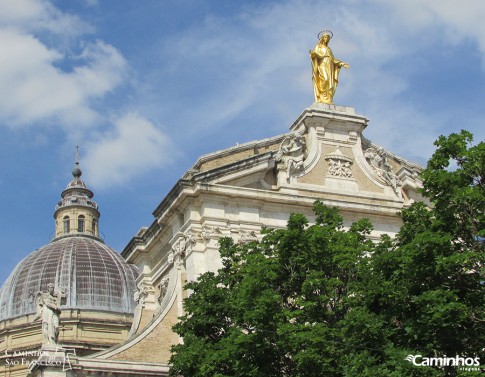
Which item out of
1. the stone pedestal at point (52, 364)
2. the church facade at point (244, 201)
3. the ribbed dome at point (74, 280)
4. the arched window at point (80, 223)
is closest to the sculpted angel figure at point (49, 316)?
the stone pedestal at point (52, 364)

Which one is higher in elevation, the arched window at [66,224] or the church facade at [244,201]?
the arched window at [66,224]

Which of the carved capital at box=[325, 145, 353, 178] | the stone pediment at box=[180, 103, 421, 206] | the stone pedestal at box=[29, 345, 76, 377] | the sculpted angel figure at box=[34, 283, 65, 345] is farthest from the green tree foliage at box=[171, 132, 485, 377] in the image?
the carved capital at box=[325, 145, 353, 178]

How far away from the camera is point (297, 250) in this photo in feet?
85.9

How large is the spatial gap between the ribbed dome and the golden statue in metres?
30.5

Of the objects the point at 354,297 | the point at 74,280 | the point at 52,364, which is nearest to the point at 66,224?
the point at 74,280

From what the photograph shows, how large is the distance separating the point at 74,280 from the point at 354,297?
142 ft

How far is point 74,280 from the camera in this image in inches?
2608

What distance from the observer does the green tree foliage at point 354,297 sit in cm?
2258

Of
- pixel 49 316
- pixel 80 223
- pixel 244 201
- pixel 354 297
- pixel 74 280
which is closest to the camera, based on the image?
pixel 354 297

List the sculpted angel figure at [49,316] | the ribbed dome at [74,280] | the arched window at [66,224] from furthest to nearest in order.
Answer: the arched window at [66,224]
the ribbed dome at [74,280]
the sculpted angel figure at [49,316]

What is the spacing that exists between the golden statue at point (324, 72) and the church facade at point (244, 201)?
27.6 inches

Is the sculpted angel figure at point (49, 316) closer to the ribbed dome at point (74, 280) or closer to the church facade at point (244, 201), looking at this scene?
the church facade at point (244, 201)

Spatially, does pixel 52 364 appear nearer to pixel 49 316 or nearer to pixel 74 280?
pixel 49 316

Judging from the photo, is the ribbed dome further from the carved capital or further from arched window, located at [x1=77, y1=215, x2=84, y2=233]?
Answer: the carved capital
